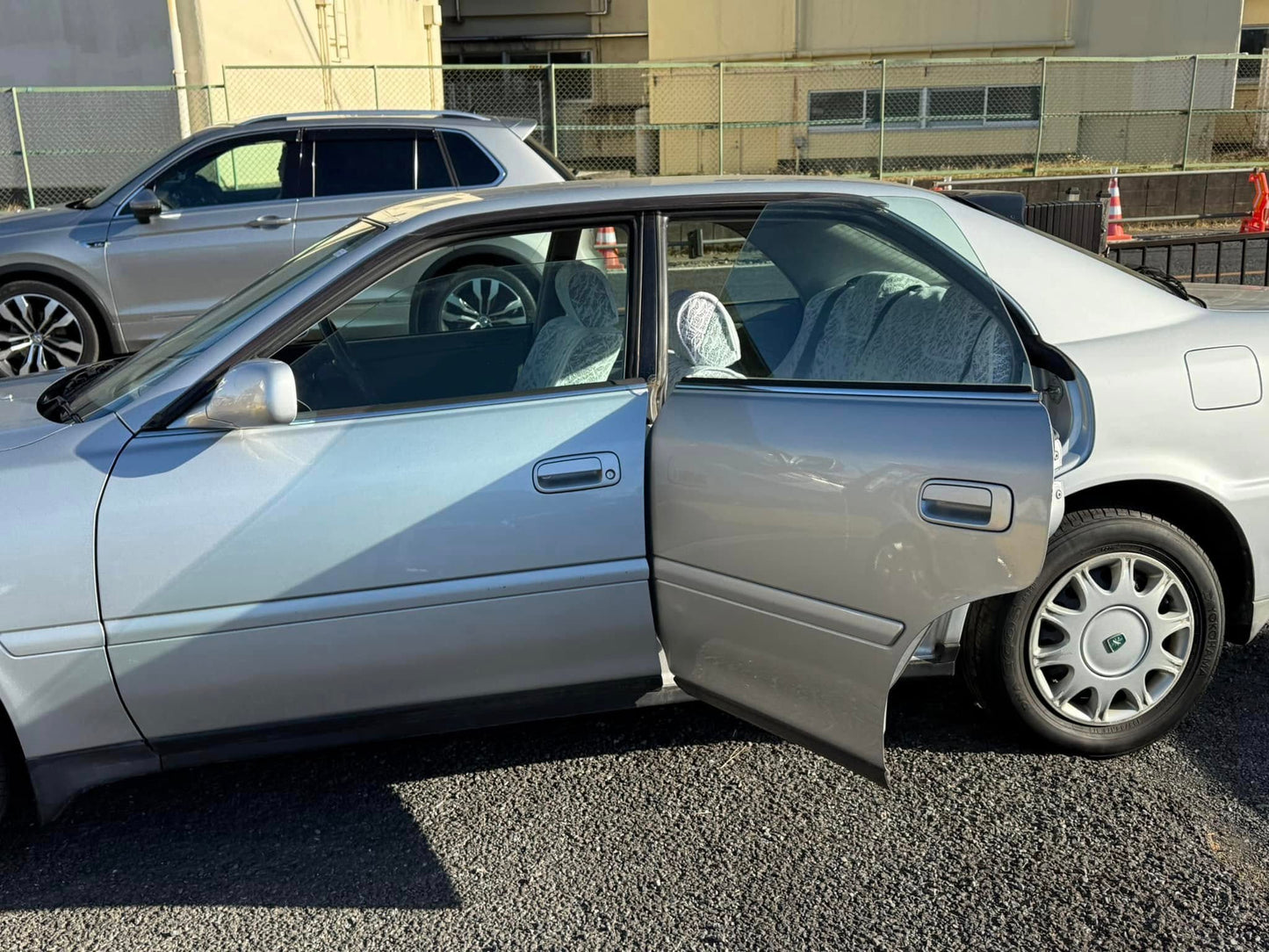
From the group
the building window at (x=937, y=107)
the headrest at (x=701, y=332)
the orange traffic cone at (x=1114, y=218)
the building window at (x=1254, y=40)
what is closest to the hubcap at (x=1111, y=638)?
the headrest at (x=701, y=332)

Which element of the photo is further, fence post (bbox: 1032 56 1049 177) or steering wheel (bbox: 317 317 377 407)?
fence post (bbox: 1032 56 1049 177)

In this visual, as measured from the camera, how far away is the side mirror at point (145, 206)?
7605 millimetres

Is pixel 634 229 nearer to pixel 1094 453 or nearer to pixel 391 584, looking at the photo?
pixel 391 584

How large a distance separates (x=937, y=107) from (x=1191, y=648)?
18.7 meters

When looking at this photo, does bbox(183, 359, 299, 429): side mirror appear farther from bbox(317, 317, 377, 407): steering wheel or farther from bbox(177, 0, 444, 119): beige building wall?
bbox(177, 0, 444, 119): beige building wall

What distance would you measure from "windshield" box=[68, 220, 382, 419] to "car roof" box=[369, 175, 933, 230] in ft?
0.53

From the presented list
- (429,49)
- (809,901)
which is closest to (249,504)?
(809,901)

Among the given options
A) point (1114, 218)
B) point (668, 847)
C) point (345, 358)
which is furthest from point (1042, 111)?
point (668, 847)

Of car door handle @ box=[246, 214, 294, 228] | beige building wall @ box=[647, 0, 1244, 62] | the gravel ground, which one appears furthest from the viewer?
beige building wall @ box=[647, 0, 1244, 62]

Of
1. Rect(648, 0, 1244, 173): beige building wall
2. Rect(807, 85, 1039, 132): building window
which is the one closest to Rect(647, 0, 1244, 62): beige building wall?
Rect(648, 0, 1244, 173): beige building wall

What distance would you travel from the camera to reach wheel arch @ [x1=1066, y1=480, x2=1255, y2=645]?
3.12m

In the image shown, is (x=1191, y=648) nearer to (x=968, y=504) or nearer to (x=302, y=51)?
(x=968, y=504)

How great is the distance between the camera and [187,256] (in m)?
7.78

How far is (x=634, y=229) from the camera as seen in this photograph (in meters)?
3.09
